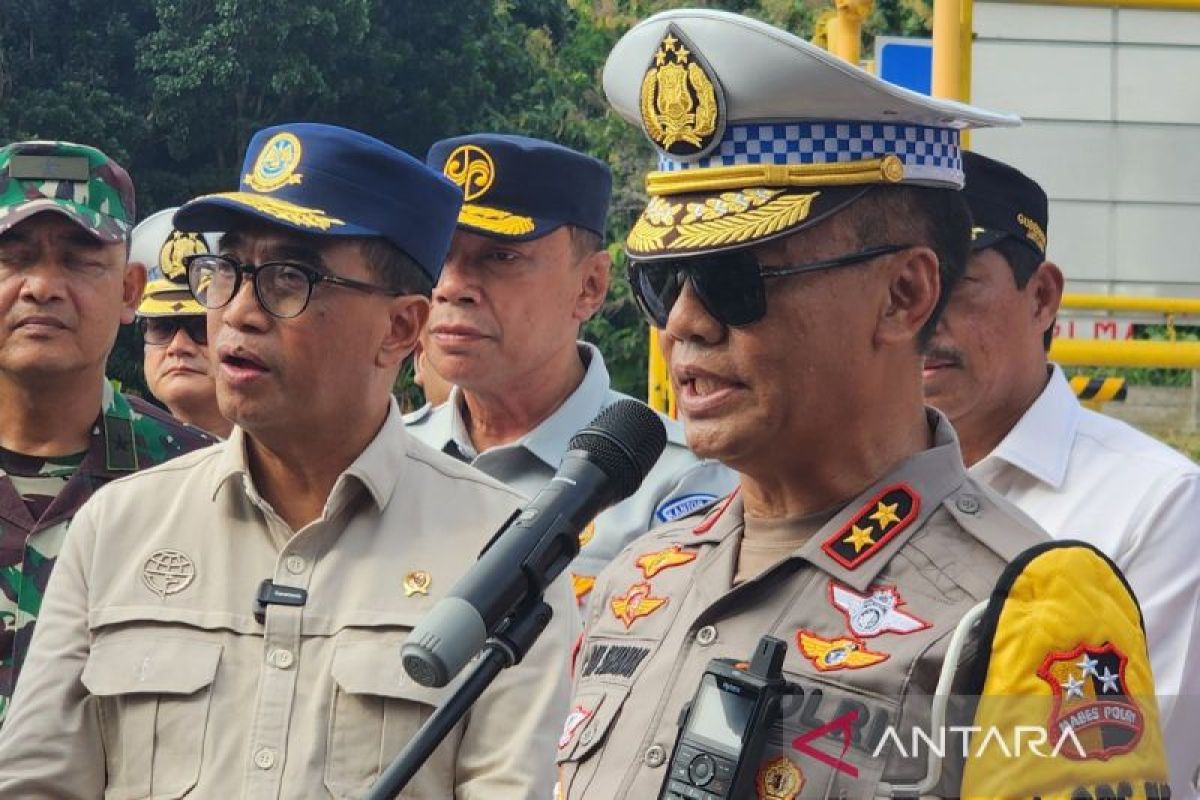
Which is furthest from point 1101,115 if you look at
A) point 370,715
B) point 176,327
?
point 370,715

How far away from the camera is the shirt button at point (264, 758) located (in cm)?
341

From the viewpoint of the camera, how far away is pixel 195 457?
3.90 meters

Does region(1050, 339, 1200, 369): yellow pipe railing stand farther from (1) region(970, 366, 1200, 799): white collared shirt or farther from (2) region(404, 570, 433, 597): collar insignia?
(2) region(404, 570, 433, 597): collar insignia

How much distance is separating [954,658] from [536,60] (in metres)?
24.9

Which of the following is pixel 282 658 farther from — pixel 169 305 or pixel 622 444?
pixel 169 305

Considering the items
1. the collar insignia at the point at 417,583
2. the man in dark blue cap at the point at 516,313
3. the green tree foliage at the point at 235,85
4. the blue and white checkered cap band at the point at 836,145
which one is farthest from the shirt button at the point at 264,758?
the green tree foliage at the point at 235,85

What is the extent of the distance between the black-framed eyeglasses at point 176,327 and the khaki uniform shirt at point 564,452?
107 cm

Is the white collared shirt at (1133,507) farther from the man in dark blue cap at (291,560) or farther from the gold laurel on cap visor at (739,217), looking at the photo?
the gold laurel on cap visor at (739,217)

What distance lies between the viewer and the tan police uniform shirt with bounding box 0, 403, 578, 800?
11.2ft

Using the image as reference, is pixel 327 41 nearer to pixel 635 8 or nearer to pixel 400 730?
pixel 635 8

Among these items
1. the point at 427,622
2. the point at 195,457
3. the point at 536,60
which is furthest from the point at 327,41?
the point at 427,622

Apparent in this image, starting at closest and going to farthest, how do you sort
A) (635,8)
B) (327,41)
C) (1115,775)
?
(1115,775) → (327,41) → (635,8)

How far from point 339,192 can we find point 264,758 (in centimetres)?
110

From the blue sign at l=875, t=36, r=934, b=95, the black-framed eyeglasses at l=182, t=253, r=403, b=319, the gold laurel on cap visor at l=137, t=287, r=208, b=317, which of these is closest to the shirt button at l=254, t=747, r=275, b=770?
the black-framed eyeglasses at l=182, t=253, r=403, b=319
